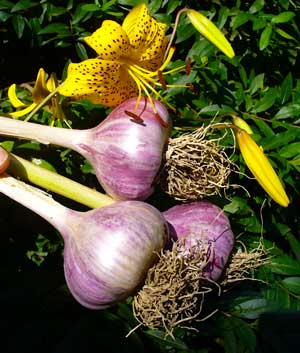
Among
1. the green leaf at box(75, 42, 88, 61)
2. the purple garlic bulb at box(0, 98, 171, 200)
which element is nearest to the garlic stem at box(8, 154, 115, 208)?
the purple garlic bulb at box(0, 98, 171, 200)

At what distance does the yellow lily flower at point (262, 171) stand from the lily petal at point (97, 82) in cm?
23

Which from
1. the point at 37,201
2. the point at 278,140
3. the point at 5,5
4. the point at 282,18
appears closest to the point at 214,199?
the point at 278,140

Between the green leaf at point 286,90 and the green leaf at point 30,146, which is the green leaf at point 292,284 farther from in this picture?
the green leaf at point 30,146

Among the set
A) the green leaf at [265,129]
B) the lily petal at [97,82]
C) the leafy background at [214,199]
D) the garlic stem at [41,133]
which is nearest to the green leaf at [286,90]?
the leafy background at [214,199]

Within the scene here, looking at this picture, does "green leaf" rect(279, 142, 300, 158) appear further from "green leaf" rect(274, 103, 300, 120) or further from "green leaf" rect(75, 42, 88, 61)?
"green leaf" rect(75, 42, 88, 61)

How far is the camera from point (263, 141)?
1506mm

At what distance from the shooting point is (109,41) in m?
1.20

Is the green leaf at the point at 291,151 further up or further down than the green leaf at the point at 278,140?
further down

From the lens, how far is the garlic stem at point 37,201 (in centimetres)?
114

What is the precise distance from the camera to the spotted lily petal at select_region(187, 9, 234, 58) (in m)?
1.34

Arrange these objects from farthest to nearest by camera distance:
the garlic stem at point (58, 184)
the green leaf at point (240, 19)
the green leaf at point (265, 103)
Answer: the green leaf at point (240, 19) < the green leaf at point (265, 103) < the garlic stem at point (58, 184)

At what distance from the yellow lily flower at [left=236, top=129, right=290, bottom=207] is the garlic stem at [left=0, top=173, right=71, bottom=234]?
32cm

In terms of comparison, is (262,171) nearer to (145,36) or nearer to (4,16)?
(145,36)

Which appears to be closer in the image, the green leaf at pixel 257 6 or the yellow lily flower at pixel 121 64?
the yellow lily flower at pixel 121 64
